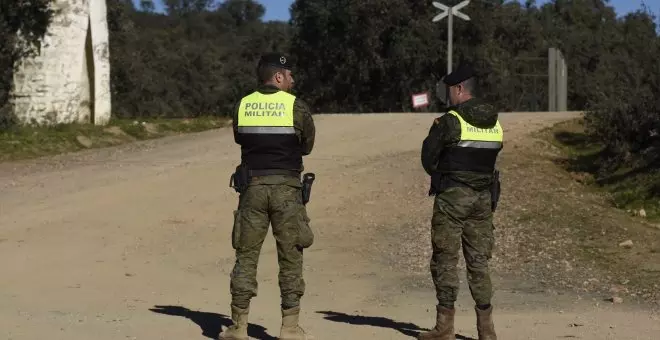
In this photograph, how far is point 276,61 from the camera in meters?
7.25

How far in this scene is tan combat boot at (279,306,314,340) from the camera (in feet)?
23.7

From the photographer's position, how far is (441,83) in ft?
24.6

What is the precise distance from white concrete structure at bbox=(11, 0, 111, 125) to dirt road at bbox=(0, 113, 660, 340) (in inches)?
93.6

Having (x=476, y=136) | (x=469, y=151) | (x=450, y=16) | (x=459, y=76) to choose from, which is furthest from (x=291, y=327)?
(x=450, y=16)

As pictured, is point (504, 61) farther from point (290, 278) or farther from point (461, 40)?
point (290, 278)

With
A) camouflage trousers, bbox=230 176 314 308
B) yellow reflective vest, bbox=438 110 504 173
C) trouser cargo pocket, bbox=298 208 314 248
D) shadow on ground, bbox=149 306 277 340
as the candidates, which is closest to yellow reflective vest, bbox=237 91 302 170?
camouflage trousers, bbox=230 176 314 308

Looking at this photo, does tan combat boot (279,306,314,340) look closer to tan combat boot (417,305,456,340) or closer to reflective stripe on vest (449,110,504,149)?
tan combat boot (417,305,456,340)

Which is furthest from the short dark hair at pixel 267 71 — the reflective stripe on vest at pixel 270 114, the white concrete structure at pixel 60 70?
the white concrete structure at pixel 60 70

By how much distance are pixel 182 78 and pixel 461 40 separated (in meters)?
17.1

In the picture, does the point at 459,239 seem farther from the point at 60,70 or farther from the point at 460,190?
the point at 60,70

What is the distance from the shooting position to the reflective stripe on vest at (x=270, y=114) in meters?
7.19

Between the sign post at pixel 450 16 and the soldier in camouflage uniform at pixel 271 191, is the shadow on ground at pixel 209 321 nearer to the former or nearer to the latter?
the soldier in camouflage uniform at pixel 271 191

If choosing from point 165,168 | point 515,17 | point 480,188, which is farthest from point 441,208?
point 515,17

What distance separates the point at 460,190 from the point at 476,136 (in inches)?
14.4
